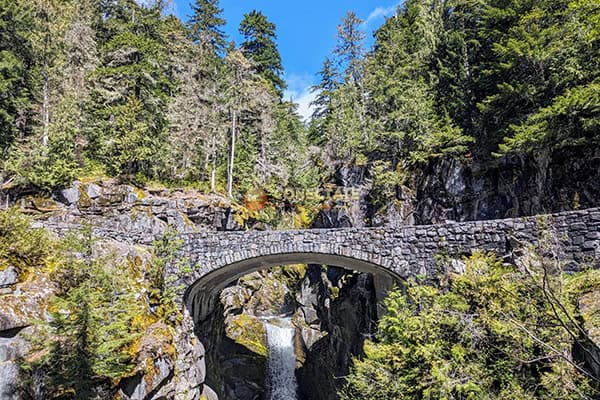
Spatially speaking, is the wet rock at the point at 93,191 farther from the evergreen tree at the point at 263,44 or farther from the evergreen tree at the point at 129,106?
the evergreen tree at the point at 263,44

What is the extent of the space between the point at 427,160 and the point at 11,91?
75.6ft

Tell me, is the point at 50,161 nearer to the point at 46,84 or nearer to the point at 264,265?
the point at 46,84

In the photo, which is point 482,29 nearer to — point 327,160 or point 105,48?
point 327,160

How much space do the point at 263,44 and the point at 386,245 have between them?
103ft

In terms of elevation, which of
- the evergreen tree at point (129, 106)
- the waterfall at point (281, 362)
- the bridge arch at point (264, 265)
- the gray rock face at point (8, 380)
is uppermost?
the evergreen tree at point (129, 106)

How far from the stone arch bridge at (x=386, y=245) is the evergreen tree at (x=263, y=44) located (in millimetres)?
27051

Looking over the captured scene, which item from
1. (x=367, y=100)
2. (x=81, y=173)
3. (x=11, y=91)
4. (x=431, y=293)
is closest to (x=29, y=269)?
(x=431, y=293)

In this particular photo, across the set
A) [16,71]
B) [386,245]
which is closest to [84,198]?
[16,71]

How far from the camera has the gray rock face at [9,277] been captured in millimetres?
7570

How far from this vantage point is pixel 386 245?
35.6 feet

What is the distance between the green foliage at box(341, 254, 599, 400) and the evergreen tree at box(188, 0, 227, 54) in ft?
97.4

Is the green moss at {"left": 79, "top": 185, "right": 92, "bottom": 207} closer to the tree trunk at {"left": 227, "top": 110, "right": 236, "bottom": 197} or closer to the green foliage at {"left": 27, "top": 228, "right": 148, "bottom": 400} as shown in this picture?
the tree trunk at {"left": 227, "top": 110, "right": 236, "bottom": 197}

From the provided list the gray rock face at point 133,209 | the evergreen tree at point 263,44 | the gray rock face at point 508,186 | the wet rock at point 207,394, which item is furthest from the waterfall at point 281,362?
the evergreen tree at point 263,44

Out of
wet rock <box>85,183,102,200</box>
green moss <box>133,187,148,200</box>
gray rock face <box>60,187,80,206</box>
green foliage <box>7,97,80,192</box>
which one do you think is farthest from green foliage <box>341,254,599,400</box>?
green foliage <box>7,97,80,192</box>
